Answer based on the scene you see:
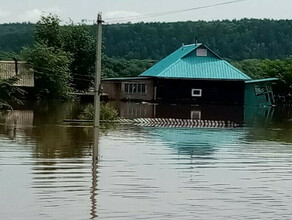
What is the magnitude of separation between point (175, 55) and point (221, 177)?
31.7 metres

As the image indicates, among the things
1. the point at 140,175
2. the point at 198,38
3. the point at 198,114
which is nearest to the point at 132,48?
the point at 198,38

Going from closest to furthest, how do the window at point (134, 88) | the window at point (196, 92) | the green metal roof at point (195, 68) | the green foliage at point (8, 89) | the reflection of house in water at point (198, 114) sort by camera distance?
the reflection of house in water at point (198, 114)
the green foliage at point (8, 89)
the green metal roof at point (195, 68)
the window at point (196, 92)
the window at point (134, 88)

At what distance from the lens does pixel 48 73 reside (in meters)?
35.5

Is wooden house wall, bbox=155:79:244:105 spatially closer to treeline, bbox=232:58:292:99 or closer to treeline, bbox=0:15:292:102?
treeline, bbox=0:15:292:102

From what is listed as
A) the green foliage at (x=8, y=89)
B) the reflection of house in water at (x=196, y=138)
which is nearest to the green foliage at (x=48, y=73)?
the green foliage at (x=8, y=89)

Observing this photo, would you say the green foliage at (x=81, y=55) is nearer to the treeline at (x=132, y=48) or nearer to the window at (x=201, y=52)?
the treeline at (x=132, y=48)

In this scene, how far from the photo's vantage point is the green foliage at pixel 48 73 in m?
35.5

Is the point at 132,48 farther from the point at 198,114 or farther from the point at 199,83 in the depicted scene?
Answer: the point at 198,114

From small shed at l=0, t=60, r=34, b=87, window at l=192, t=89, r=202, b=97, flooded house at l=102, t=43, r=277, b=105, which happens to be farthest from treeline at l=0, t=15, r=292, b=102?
window at l=192, t=89, r=202, b=97

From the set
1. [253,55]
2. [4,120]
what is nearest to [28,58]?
[4,120]

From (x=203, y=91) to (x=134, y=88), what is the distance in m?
4.25

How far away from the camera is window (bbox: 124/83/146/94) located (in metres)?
39.8

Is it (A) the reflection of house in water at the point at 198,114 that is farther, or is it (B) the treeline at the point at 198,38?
(B) the treeline at the point at 198,38

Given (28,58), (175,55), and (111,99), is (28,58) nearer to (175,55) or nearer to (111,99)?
(111,99)
